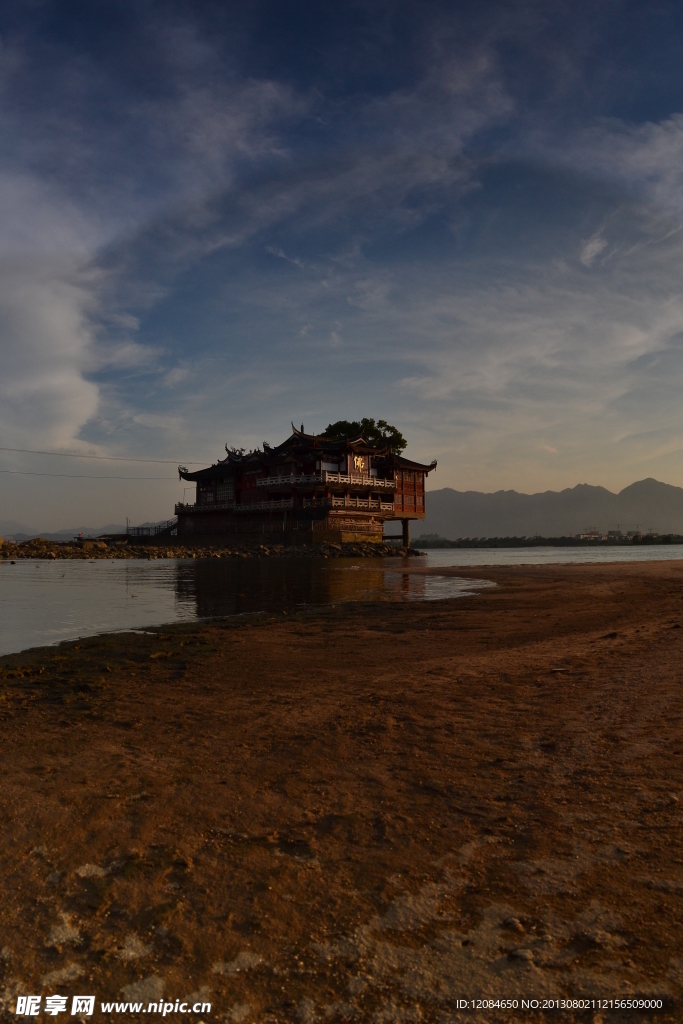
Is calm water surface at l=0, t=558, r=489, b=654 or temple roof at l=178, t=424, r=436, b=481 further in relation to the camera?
temple roof at l=178, t=424, r=436, b=481

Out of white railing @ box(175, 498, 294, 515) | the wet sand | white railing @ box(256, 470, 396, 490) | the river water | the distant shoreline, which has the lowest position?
the distant shoreline

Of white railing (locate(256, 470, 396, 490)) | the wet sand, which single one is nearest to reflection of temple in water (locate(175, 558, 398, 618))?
the wet sand

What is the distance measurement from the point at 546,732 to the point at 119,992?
13.4ft

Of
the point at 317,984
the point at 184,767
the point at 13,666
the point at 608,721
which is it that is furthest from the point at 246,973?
the point at 13,666

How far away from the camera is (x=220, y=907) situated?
3008 mm

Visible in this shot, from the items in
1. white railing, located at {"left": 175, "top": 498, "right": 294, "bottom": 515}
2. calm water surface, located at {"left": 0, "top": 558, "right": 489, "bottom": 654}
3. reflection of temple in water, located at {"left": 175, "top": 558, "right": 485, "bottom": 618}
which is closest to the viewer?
calm water surface, located at {"left": 0, "top": 558, "right": 489, "bottom": 654}

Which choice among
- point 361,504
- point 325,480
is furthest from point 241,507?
point 361,504

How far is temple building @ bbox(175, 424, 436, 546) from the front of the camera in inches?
2291

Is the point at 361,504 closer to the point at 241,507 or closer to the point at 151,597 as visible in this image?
the point at 241,507

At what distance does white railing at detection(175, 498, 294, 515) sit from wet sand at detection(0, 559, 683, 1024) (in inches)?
2079

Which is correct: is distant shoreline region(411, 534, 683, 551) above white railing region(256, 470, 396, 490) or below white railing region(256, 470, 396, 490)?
below

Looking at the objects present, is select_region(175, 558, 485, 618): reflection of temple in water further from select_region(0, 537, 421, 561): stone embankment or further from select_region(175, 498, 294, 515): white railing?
select_region(175, 498, 294, 515): white railing

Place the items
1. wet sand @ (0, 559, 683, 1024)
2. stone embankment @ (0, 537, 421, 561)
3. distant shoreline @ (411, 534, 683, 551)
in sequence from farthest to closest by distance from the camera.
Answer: distant shoreline @ (411, 534, 683, 551) < stone embankment @ (0, 537, 421, 561) < wet sand @ (0, 559, 683, 1024)

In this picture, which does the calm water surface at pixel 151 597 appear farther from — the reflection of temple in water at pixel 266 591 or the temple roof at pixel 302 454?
the temple roof at pixel 302 454
